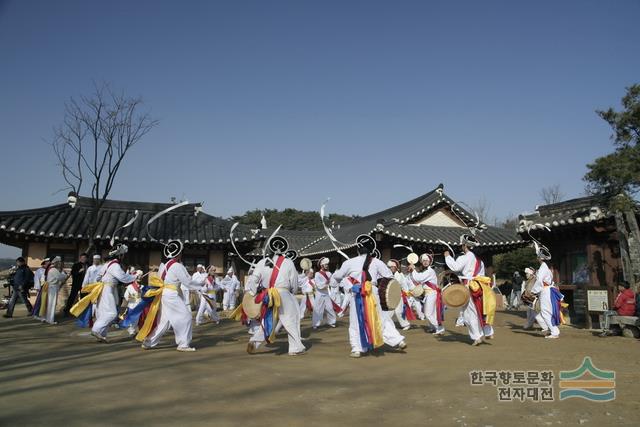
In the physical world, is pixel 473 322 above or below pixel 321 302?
below

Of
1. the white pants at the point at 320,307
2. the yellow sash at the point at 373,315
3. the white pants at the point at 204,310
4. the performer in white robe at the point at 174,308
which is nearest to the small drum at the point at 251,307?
the performer in white robe at the point at 174,308

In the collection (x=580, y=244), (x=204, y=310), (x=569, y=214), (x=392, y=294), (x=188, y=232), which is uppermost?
(x=569, y=214)

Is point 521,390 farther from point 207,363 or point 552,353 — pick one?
point 207,363

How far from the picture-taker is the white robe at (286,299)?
7.27 m

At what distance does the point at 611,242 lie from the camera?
40.6ft

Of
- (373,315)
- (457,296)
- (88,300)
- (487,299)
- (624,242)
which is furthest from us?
(624,242)

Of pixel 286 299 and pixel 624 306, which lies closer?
pixel 286 299

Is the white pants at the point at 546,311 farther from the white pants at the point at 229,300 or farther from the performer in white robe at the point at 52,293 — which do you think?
the performer in white robe at the point at 52,293

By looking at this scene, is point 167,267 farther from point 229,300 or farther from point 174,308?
point 229,300

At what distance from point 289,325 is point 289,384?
213 cm

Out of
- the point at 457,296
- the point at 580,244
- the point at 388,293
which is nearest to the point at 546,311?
the point at 457,296

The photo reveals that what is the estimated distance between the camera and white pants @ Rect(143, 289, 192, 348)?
7.53m

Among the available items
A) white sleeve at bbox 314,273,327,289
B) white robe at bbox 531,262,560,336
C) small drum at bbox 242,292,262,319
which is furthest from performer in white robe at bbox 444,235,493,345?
white sleeve at bbox 314,273,327,289

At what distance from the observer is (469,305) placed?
8.15m
